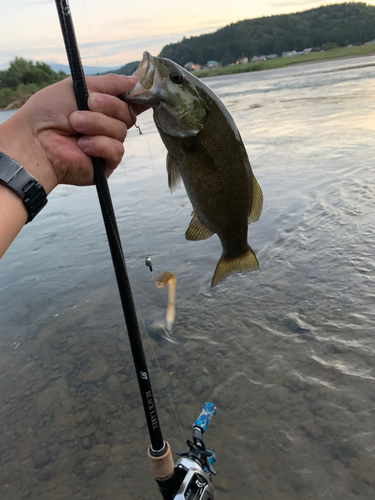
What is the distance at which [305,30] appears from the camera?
82.7 m

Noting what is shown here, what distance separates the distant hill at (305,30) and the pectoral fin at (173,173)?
79218 mm

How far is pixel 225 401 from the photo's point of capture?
3.05 metres

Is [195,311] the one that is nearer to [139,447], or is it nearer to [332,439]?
[139,447]

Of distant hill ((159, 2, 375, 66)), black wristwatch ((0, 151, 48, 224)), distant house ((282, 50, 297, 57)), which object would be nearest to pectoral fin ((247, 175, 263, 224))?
black wristwatch ((0, 151, 48, 224))

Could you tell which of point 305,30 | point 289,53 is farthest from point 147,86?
point 289,53

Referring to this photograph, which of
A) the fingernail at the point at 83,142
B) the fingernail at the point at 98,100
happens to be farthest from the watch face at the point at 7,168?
the fingernail at the point at 98,100

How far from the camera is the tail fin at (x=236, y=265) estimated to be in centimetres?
188

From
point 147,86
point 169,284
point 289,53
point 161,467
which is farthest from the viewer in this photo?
point 289,53

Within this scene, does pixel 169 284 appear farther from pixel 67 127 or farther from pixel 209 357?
pixel 67 127

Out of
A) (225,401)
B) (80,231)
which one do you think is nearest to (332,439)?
(225,401)

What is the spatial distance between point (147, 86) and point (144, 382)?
1387 mm

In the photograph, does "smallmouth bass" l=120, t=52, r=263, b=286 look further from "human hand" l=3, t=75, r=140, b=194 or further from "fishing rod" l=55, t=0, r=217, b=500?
"fishing rod" l=55, t=0, r=217, b=500

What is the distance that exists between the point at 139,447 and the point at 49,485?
621 millimetres

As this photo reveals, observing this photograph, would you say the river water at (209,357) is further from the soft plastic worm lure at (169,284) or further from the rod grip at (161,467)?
the rod grip at (161,467)
